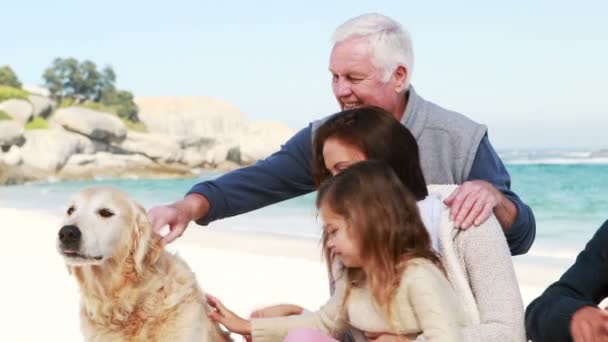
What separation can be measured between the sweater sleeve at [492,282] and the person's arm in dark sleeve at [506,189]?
1.26ft

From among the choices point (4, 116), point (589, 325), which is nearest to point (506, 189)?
point (589, 325)

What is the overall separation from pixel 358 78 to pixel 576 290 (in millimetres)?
1207

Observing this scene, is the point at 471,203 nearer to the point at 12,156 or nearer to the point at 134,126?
the point at 12,156

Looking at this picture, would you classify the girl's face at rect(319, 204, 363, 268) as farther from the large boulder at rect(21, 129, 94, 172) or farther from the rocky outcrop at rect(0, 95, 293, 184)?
the large boulder at rect(21, 129, 94, 172)

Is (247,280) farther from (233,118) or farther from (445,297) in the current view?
(233,118)

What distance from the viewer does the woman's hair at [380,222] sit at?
2818 millimetres

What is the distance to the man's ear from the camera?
365 cm

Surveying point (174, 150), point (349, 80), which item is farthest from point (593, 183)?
point (349, 80)

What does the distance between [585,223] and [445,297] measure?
16.3m

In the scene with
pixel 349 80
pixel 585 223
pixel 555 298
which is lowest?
pixel 585 223

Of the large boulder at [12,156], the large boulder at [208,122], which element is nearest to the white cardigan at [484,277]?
the large boulder at [12,156]

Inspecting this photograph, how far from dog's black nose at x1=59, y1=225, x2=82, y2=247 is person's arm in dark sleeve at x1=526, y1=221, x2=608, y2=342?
1501 mm

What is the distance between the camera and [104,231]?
3236 millimetres

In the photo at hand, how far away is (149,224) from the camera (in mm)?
3307
